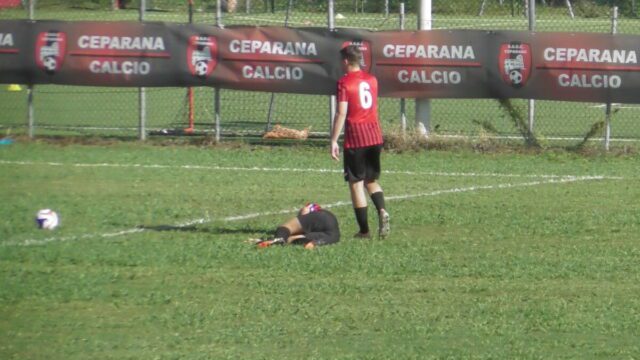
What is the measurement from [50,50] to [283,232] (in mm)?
10206

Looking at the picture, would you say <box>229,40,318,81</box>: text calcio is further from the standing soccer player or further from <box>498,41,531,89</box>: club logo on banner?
the standing soccer player

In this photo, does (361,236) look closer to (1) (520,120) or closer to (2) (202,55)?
(1) (520,120)

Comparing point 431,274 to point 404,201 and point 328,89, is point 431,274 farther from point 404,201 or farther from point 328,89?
point 328,89

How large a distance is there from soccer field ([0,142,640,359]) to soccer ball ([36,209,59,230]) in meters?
0.10

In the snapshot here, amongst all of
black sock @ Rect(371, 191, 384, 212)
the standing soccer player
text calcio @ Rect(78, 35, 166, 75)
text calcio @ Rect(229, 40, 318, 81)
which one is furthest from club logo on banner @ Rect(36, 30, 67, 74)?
black sock @ Rect(371, 191, 384, 212)

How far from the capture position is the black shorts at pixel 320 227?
11.8 m

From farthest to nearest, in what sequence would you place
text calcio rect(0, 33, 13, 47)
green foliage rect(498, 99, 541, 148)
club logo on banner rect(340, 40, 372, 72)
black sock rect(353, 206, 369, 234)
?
text calcio rect(0, 33, 13, 47) → green foliage rect(498, 99, 541, 148) → club logo on banner rect(340, 40, 372, 72) → black sock rect(353, 206, 369, 234)

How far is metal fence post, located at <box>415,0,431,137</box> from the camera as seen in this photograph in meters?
20.0

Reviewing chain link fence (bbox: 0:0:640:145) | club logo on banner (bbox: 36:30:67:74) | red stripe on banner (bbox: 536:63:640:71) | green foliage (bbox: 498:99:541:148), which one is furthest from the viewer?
chain link fence (bbox: 0:0:640:145)

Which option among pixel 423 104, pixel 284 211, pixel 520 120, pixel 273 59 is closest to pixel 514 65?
pixel 520 120

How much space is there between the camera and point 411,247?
1176 cm

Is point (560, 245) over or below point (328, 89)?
below

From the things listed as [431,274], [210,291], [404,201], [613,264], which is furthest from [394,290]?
[404,201]

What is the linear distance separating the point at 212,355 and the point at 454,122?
16341mm
